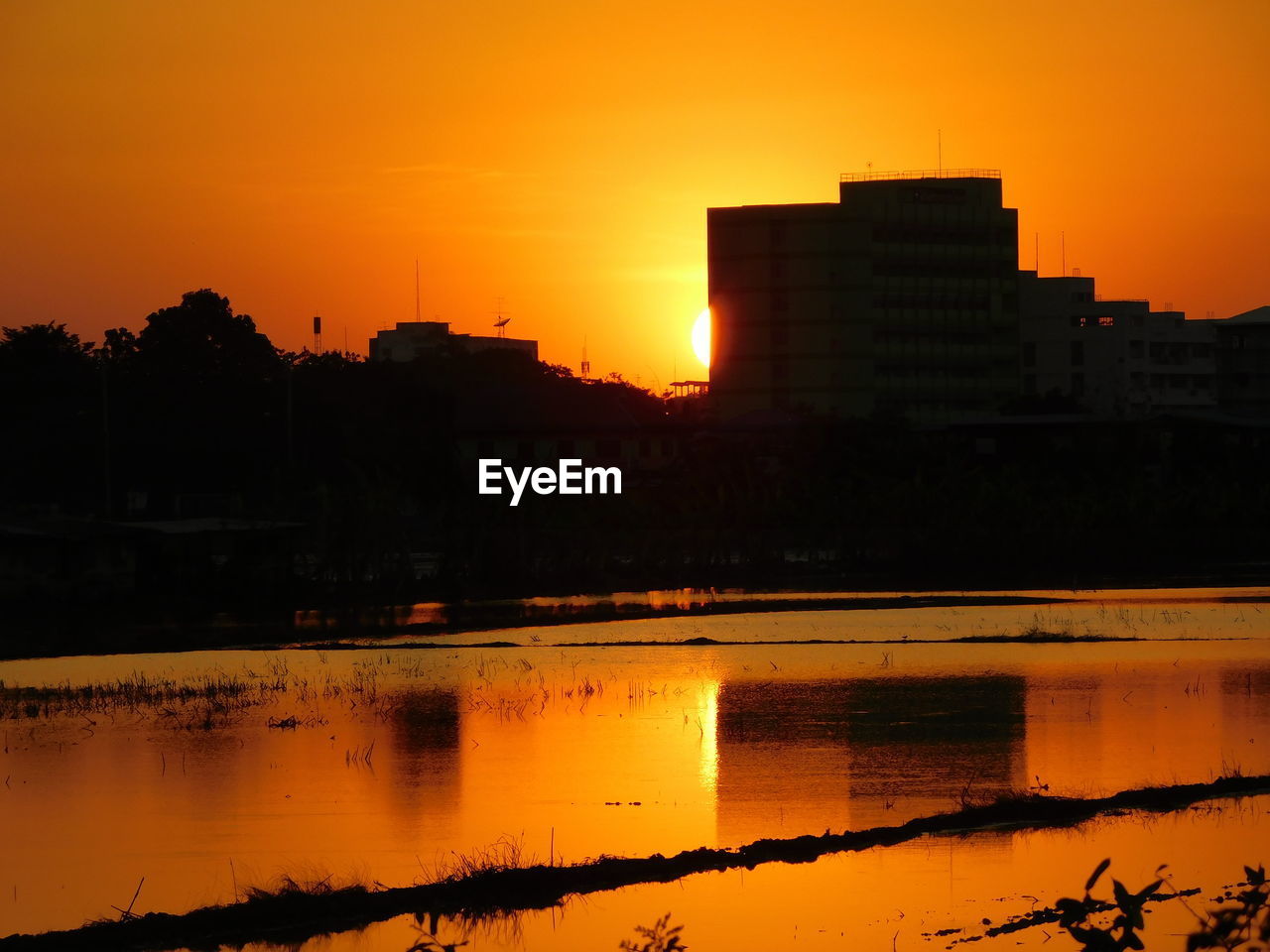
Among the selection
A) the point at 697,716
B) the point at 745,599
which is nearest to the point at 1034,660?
the point at 697,716

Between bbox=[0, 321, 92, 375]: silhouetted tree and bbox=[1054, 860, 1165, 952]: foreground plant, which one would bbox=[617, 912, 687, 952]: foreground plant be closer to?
bbox=[1054, 860, 1165, 952]: foreground plant

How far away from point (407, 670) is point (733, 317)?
92.3 meters

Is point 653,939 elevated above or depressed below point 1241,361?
below

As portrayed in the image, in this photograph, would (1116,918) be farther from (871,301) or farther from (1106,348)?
(1106,348)

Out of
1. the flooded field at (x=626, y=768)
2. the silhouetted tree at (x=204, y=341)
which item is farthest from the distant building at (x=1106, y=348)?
the flooded field at (x=626, y=768)

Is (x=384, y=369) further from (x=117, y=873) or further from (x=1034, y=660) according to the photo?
(x=117, y=873)

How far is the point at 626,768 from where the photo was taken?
2047 cm

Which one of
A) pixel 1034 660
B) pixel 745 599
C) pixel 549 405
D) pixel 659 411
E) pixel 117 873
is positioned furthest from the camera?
pixel 659 411

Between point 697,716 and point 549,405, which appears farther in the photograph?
point 549,405

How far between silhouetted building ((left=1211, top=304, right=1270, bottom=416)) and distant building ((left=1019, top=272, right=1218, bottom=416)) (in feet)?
8.44

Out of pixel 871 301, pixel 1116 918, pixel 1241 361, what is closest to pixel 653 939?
pixel 1116 918

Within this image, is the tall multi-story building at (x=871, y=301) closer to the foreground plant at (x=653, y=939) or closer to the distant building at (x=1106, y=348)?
the distant building at (x=1106, y=348)

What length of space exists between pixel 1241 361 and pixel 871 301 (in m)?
34.5

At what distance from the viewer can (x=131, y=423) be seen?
73500 millimetres
